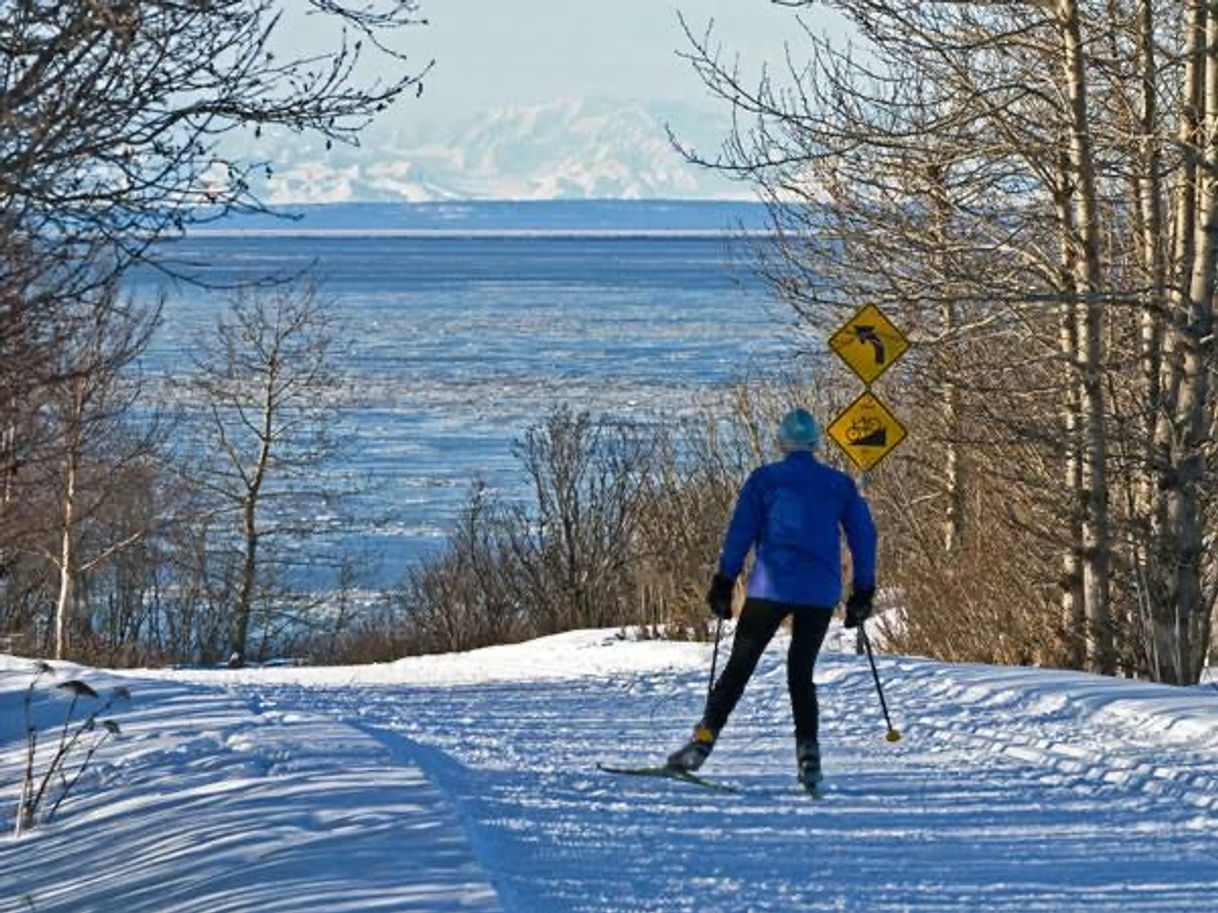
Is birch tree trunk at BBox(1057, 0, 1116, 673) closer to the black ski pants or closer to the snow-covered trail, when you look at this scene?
the snow-covered trail

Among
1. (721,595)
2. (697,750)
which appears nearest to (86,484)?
(697,750)

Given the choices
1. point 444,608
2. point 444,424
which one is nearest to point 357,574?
point 444,608

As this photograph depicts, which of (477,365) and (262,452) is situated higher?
(477,365)

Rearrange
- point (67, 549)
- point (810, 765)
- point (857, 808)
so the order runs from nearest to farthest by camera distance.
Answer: point (857, 808) → point (810, 765) → point (67, 549)

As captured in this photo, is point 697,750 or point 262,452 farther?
point 262,452

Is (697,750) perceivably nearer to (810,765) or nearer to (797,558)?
(810,765)

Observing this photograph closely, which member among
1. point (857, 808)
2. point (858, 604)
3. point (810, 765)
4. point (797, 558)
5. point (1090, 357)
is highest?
point (1090, 357)

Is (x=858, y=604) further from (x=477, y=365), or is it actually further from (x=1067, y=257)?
(x=477, y=365)

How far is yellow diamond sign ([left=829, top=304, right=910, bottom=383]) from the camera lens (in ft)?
63.2

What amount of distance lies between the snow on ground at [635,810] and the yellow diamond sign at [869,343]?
378 cm

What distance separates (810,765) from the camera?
11.6 m

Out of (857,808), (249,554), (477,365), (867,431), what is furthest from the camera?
(477,365)

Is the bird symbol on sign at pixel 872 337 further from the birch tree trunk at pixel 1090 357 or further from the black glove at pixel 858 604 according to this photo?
the black glove at pixel 858 604

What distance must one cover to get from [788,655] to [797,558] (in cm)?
54
